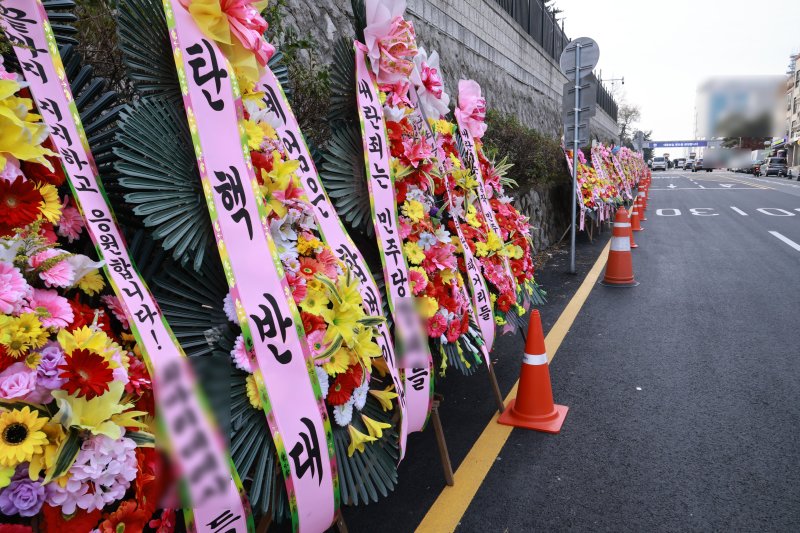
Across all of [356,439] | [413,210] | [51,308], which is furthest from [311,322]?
[413,210]

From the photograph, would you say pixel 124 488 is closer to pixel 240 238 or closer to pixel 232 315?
pixel 232 315

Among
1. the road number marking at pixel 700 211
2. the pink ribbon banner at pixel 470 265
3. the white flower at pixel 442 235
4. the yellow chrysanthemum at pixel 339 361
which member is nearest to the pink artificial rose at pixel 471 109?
the pink ribbon banner at pixel 470 265

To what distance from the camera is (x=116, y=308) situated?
1.74 metres

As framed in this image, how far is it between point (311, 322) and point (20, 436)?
94cm

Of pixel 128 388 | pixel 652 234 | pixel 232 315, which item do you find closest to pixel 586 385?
pixel 232 315

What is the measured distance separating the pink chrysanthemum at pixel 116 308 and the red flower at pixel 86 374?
0.31 meters

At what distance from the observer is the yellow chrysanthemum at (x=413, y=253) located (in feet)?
9.71

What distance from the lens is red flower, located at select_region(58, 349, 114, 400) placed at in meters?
1.36

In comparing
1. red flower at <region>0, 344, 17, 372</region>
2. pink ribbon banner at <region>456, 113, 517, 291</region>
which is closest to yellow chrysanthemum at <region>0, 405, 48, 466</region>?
red flower at <region>0, 344, 17, 372</region>

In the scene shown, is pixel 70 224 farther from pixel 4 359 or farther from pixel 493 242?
pixel 493 242

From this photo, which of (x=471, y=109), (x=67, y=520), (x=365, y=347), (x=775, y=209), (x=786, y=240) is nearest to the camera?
(x=67, y=520)

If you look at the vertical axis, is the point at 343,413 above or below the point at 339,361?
below

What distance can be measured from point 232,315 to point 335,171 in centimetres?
120

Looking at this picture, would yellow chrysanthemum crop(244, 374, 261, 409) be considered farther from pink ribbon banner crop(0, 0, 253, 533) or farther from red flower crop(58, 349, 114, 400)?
red flower crop(58, 349, 114, 400)
